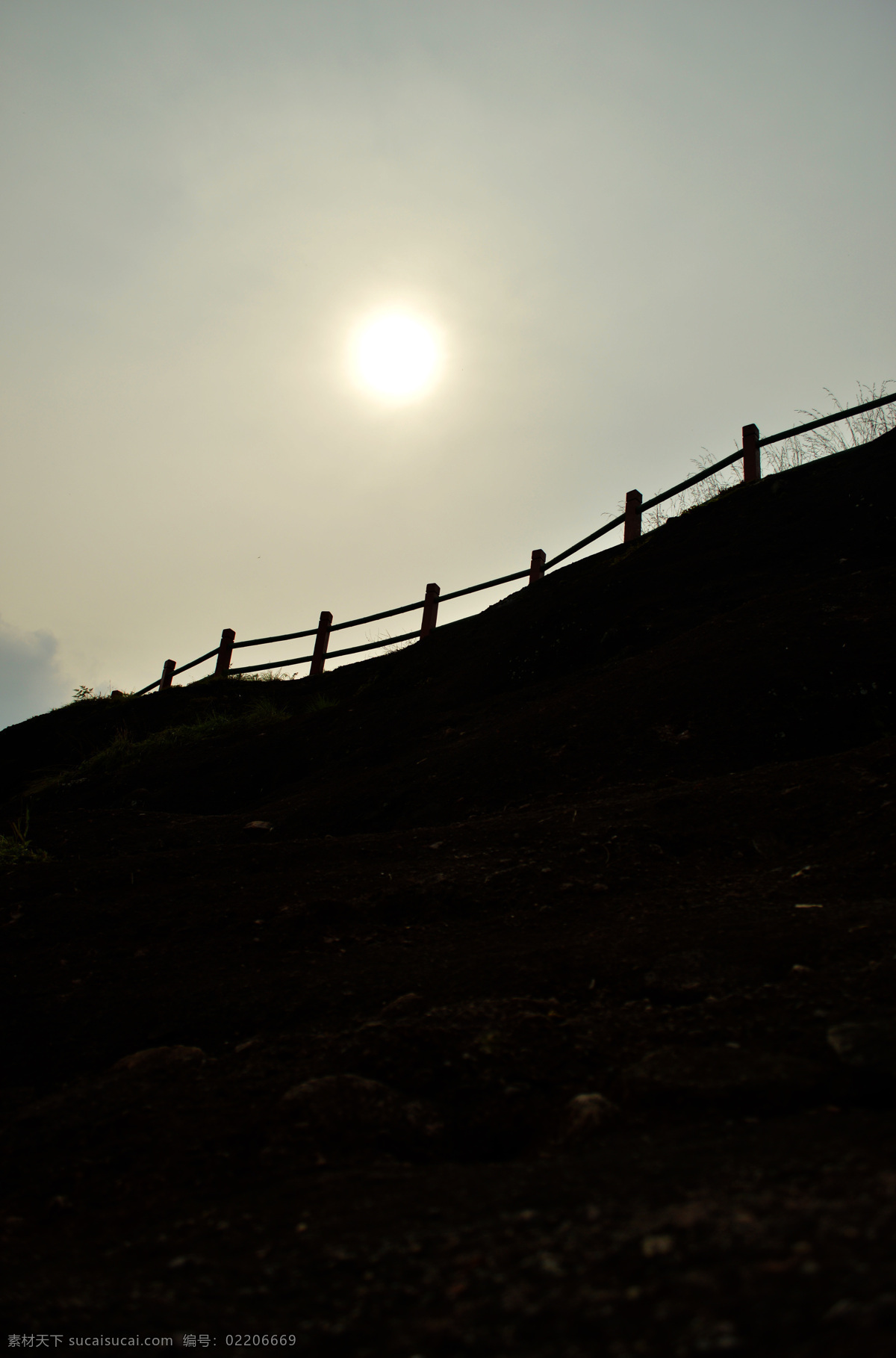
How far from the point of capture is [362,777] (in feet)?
20.4

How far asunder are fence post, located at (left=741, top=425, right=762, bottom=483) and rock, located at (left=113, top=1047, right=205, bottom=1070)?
9811 mm

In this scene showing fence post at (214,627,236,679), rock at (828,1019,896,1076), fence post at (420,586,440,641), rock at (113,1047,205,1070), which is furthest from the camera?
fence post at (214,627,236,679)

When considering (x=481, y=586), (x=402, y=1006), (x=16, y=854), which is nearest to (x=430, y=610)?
(x=481, y=586)

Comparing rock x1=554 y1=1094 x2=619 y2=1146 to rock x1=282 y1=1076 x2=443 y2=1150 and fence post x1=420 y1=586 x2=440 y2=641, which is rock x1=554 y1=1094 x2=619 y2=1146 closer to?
rock x1=282 y1=1076 x2=443 y2=1150

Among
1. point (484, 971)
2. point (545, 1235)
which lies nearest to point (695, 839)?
point (484, 971)

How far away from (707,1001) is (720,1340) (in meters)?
1.39

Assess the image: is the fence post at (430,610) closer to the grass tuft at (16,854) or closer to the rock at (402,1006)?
the grass tuft at (16,854)

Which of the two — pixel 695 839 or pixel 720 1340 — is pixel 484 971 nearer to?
pixel 695 839

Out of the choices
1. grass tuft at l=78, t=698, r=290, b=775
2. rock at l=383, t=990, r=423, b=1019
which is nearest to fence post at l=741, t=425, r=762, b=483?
grass tuft at l=78, t=698, r=290, b=775

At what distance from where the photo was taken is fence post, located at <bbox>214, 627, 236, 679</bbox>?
1661 centimetres

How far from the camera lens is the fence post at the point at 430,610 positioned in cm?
1335

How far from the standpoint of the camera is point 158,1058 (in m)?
2.45

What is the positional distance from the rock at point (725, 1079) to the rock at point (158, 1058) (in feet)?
4.29

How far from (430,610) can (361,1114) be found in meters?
11.7
